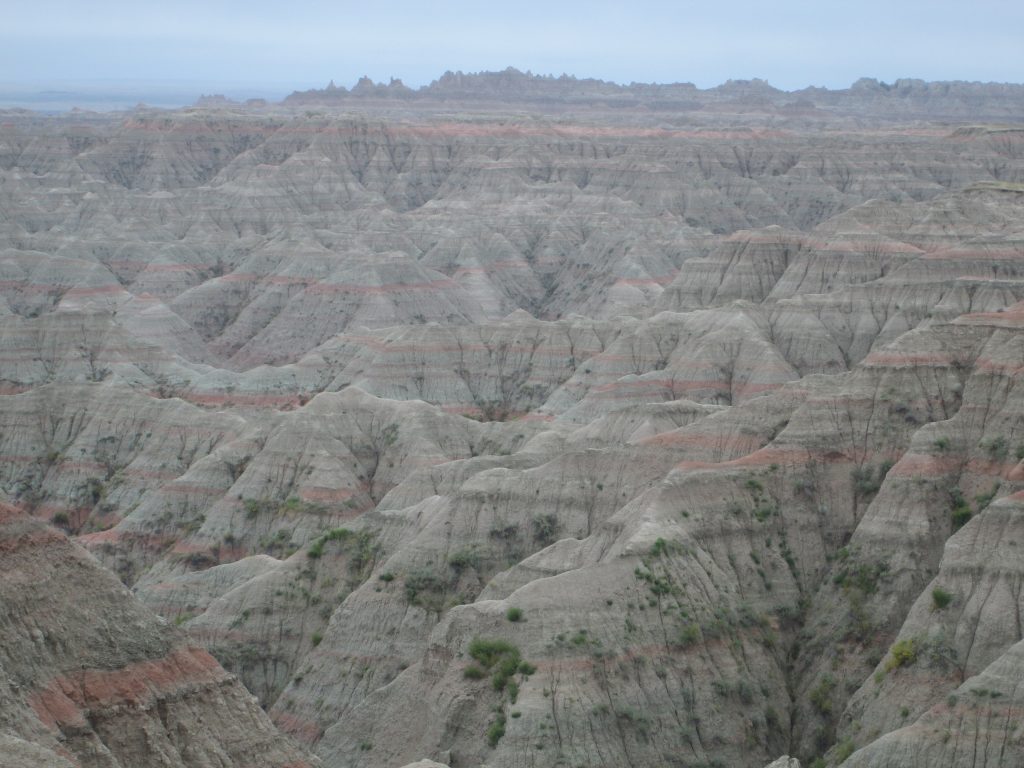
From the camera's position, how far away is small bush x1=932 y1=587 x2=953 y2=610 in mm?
56281

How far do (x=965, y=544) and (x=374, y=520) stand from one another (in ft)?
92.7

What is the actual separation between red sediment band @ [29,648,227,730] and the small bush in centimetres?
2449

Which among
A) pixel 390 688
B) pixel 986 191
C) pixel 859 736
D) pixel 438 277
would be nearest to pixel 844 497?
pixel 859 736

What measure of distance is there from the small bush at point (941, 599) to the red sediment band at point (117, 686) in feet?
80.3

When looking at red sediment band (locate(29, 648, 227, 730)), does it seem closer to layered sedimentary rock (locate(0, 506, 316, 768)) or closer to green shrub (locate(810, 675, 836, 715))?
layered sedimentary rock (locate(0, 506, 316, 768))

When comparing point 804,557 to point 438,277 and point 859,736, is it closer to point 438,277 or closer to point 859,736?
point 859,736

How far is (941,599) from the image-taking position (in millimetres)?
56344

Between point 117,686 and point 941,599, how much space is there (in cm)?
2756

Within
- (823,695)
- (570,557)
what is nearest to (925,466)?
(823,695)

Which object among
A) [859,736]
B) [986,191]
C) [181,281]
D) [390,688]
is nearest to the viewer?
[859,736]

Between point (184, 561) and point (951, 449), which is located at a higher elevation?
point (951, 449)

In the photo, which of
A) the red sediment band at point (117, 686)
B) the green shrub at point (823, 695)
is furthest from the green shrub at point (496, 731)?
the red sediment band at point (117, 686)

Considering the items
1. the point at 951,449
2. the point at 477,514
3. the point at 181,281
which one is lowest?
the point at 181,281

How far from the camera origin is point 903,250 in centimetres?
12788
